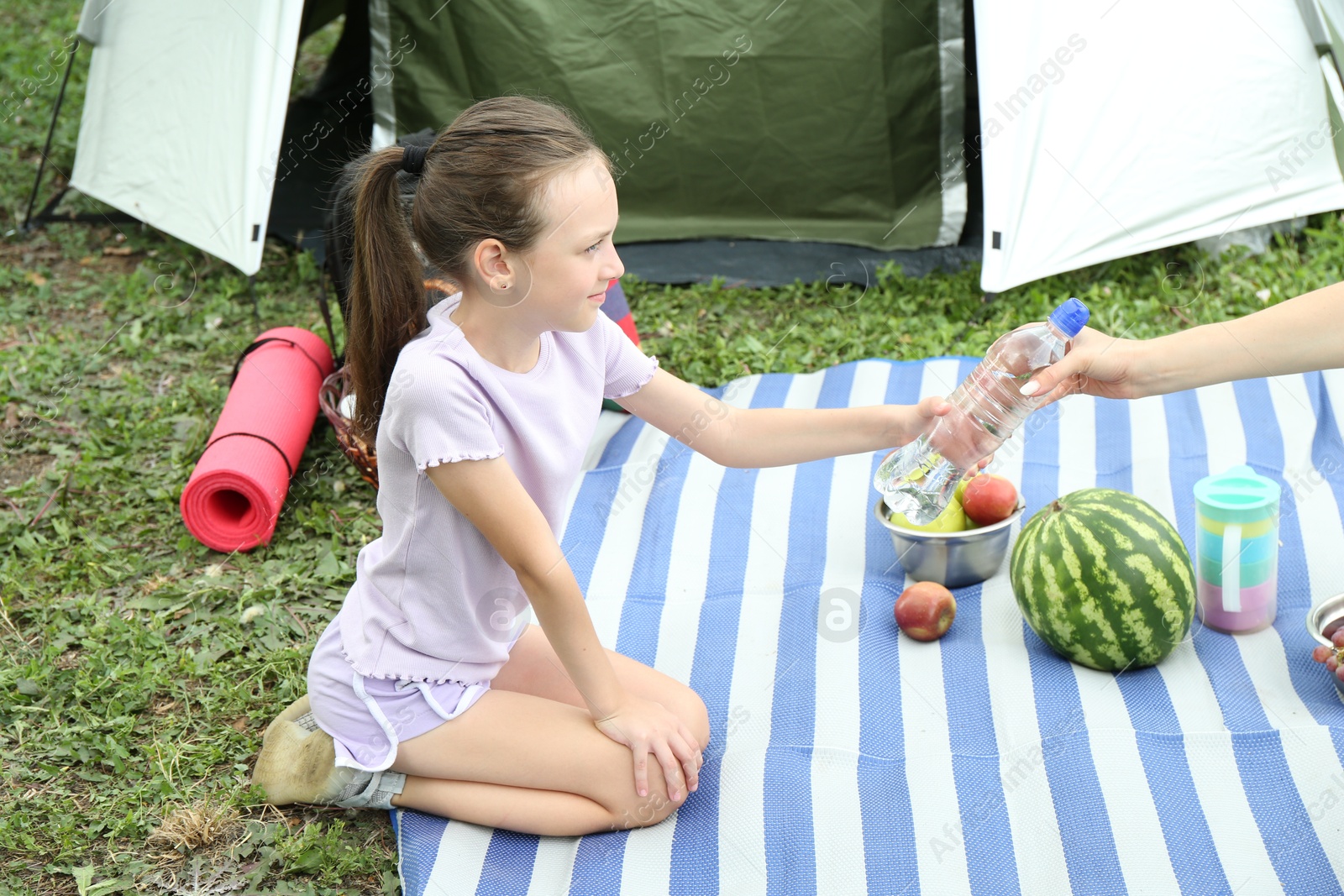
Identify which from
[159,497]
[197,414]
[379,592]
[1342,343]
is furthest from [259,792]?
[1342,343]

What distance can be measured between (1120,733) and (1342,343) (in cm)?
80

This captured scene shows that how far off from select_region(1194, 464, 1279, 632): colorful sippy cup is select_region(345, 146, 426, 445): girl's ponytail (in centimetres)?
156

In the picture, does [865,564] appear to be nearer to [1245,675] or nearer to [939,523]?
[939,523]

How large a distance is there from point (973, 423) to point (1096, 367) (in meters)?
0.30

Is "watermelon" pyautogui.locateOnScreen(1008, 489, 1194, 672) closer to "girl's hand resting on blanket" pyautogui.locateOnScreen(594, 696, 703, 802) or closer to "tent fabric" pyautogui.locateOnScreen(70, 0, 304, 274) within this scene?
"girl's hand resting on blanket" pyautogui.locateOnScreen(594, 696, 703, 802)

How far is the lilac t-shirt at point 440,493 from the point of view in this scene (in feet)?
6.15

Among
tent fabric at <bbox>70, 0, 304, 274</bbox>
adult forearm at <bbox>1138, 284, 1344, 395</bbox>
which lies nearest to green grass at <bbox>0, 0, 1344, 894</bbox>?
tent fabric at <bbox>70, 0, 304, 274</bbox>

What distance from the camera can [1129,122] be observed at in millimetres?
3973

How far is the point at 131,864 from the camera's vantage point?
7.22 feet

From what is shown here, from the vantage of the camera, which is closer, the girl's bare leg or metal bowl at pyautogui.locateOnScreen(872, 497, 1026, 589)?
the girl's bare leg

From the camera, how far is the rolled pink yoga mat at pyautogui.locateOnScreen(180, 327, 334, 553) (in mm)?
3145

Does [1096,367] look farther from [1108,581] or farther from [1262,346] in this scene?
[1108,581]

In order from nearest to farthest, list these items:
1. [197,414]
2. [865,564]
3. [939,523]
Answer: [939,523] < [865,564] < [197,414]

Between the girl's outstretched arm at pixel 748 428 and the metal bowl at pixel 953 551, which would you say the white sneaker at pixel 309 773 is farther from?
the metal bowl at pixel 953 551
